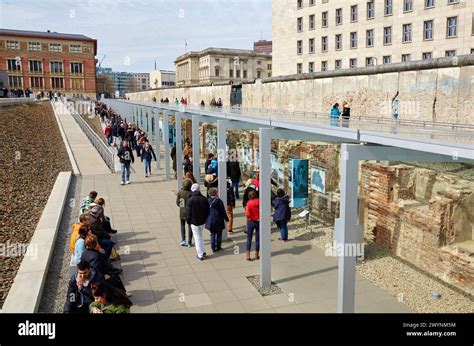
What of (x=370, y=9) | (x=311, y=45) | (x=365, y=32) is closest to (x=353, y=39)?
(x=365, y=32)

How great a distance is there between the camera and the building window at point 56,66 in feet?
263

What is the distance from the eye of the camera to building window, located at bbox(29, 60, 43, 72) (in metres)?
78.1

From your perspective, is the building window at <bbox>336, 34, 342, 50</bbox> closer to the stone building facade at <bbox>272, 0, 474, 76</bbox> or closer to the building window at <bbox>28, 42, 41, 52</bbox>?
the stone building facade at <bbox>272, 0, 474, 76</bbox>

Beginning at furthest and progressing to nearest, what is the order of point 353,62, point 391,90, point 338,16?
point 338,16 < point 353,62 < point 391,90

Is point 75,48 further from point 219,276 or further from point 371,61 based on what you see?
point 219,276

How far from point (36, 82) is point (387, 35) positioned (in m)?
65.4

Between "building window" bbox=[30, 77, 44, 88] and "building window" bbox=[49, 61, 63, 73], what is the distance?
285 centimetres

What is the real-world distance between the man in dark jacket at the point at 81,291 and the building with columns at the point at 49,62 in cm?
7988

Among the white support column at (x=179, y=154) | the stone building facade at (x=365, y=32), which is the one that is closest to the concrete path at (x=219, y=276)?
the white support column at (x=179, y=154)

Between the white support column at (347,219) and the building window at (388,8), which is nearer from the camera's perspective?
the white support column at (347,219)

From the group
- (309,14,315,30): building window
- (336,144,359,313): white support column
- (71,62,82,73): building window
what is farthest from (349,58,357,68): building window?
(71,62,82,73): building window

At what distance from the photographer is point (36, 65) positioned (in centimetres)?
7850

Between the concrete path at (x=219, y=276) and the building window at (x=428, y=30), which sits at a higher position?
the building window at (x=428, y=30)

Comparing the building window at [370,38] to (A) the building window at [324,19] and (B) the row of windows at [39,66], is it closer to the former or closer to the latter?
(A) the building window at [324,19]
